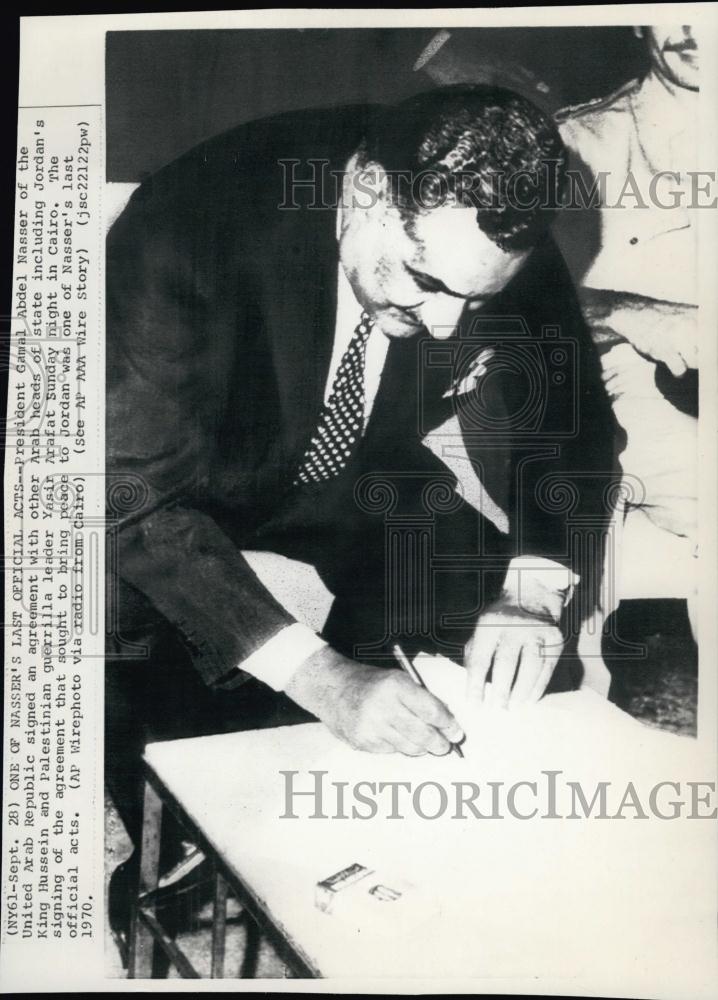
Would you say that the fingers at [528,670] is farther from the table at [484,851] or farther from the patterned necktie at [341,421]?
the patterned necktie at [341,421]

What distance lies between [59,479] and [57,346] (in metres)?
0.23

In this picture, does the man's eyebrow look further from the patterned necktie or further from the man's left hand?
the man's left hand

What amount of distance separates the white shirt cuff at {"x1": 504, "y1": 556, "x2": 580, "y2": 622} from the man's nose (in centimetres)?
42

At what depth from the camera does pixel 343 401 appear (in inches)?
53.4

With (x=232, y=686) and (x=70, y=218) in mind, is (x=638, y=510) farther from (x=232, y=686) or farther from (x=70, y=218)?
(x=70, y=218)

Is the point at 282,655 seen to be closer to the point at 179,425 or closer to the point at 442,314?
the point at 179,425

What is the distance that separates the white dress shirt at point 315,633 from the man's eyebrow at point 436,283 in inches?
4.3

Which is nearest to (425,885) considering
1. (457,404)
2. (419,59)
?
(457,404)

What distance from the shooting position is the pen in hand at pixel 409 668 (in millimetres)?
1339

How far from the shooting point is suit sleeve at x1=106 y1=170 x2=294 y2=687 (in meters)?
1.34

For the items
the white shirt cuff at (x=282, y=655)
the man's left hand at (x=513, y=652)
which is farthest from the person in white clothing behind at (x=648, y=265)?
A: the white shirt cuff at (x=282, y=655)

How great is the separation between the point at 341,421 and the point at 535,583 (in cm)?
44

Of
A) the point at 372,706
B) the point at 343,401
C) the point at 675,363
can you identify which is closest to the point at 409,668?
the point at 372,706

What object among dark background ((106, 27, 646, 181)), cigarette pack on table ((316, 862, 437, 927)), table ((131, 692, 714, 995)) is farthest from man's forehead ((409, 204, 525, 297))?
cigarette pack on table ((316, 862, 437, 927))
